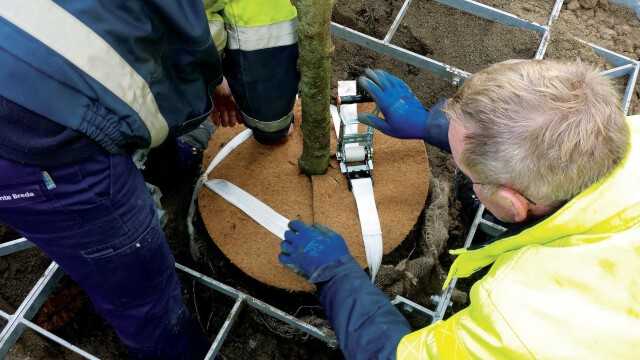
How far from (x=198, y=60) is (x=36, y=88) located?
522 millimetres

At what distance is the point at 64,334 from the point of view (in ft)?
9.25

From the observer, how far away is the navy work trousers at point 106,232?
172cm

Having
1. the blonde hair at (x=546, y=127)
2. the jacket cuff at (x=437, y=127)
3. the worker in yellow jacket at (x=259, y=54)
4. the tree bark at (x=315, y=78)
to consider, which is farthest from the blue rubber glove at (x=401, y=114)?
the blonde hair at (x=546, y=127)

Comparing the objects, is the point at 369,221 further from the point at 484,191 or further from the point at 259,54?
the point at 484,191

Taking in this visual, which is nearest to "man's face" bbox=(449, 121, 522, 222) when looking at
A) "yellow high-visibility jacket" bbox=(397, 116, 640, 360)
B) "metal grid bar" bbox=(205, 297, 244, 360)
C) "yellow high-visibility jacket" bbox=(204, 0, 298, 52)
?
"yellow high-visibility jacket" bbox=(397, 116, 640, 360)

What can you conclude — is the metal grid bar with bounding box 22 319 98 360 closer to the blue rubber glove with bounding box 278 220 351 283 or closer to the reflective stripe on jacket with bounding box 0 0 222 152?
the blue rubber glove with bounding box 278 220 351 283

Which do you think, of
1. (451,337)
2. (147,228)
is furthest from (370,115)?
(451,337)

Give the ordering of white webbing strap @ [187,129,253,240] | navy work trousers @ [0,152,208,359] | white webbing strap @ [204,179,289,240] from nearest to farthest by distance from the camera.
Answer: navy work trousers @ [0,152,208,359] → white webbing strap @ [204,179,289,240] → white webbing strap @ [187,129,253,240]

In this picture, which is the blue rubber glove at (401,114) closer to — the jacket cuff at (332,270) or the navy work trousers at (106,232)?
the jacket cuff at (332,270)

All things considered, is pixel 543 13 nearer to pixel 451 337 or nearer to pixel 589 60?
pixel 589 60

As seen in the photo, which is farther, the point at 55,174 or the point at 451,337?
the point at 55,174

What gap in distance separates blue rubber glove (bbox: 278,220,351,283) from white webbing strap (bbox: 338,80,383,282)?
252 millimetres

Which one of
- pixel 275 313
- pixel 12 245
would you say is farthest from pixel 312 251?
pixel 12 245

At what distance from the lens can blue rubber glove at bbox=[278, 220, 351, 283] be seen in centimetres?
231
